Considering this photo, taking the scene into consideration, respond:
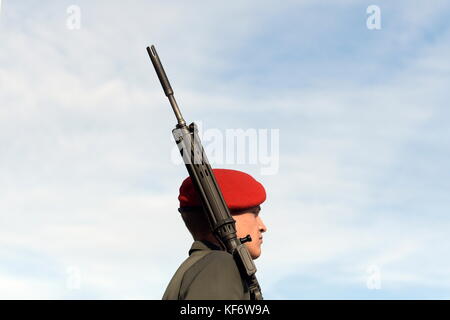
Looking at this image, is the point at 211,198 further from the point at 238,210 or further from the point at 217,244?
the point at 217,244

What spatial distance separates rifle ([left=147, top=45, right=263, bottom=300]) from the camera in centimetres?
645

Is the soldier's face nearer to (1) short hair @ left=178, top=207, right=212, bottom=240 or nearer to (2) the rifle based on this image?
(2) the rifle

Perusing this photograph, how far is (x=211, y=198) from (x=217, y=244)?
0.46 m

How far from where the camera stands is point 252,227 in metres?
6.96

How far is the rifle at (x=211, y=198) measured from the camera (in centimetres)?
645

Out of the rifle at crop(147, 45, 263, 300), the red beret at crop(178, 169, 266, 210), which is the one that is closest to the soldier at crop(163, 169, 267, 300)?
the red beret at crop(178, 169, 266, 210)

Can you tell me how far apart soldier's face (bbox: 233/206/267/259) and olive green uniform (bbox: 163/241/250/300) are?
22.9 inches

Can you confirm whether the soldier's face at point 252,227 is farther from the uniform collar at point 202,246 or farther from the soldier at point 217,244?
the uniform collar at point 202,246

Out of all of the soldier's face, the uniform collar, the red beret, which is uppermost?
the red beret

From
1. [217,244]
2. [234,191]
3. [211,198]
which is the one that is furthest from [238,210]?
[217,244]
